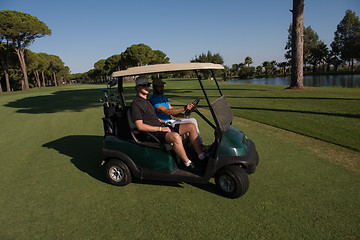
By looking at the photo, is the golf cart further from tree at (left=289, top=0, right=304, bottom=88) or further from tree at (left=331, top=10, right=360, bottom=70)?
tree at (left=331, top=10, right=360, bottom=70)

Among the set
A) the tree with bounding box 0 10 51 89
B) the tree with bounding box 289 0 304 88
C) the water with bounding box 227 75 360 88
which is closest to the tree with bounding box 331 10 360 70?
the water with bounding box 227 75 360 88

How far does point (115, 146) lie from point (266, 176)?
8.14 feet

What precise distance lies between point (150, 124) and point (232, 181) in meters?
1.47

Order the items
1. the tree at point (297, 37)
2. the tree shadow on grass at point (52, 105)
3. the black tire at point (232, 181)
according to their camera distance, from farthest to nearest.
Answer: the tree at point (297, 37) < the tree shadow on grass at point (52, 105) < the black tire at point (232, 181)

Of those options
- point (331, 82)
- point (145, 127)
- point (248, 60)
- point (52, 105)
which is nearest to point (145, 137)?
point (145, 127)

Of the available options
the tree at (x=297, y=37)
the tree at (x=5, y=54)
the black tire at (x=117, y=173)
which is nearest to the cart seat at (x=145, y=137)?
the black tire at (x=117, y=173)

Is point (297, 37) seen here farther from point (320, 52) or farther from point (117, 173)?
point (320, 52)

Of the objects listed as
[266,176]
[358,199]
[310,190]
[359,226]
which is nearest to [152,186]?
[266,176]

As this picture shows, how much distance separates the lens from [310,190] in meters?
3.14

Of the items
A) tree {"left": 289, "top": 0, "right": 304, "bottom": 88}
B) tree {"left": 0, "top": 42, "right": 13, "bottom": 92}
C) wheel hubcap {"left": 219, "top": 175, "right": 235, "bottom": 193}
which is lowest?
wheel hubcap {"left": 219, "top": 175, "right": 235, "bottom": 193}

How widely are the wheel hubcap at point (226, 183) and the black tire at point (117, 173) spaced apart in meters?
1.42

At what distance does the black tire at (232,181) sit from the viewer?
290 cm

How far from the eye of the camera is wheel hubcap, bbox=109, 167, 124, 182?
3.47m

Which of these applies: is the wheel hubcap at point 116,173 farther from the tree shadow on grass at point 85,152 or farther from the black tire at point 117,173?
the tree shadow on grass at point 85,152
